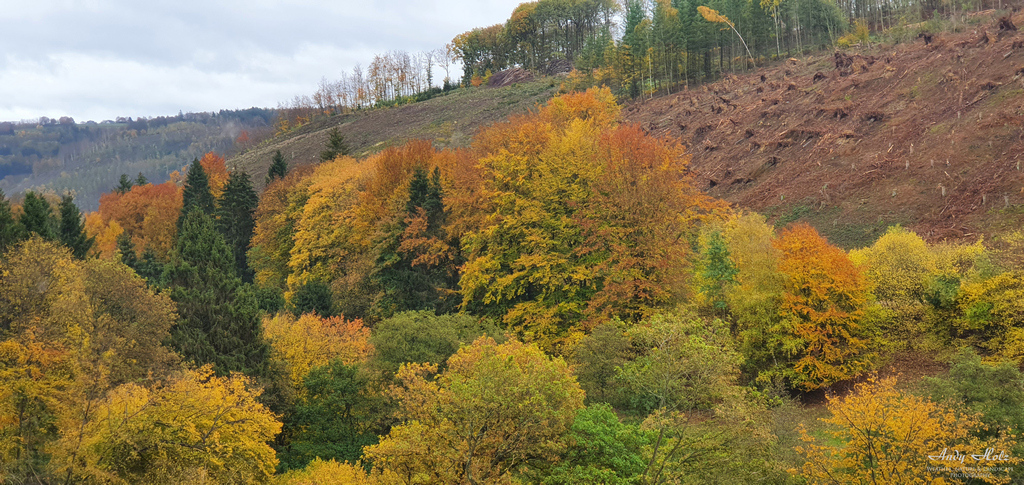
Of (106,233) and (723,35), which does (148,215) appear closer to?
(106,233)

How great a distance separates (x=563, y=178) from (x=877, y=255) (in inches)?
645

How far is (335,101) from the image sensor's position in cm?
16150

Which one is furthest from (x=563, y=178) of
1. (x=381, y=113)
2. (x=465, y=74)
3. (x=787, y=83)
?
(x=465, y=74)

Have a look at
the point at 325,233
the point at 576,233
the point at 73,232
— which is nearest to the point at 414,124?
the point at 325,233

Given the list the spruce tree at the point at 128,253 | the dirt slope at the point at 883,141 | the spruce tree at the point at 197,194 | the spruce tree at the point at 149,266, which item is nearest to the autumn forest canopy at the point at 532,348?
the dirt slope at the point at 883,141

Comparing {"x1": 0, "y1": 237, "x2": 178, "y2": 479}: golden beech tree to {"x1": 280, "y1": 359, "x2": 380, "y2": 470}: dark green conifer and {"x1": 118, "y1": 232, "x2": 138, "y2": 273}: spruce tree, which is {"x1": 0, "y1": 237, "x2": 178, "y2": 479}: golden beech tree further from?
{"x1": 118, "y1": 232, "x2": 138, "y2": 273}: spruce tree

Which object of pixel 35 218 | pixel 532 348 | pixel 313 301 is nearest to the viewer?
pixel 532 348

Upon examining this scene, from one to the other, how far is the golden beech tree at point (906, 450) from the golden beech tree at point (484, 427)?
7318 mm

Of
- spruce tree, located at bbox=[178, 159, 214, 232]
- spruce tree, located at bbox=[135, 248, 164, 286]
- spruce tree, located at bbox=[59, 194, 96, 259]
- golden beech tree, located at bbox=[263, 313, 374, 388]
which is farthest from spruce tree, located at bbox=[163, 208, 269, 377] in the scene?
spruce tree, located at bbox=[178, 159, 214, 232]

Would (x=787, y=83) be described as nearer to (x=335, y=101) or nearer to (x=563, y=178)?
(x=563, y=178)

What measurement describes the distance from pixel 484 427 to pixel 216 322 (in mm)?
21388

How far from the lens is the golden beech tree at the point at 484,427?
16.3 metres

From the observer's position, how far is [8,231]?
33.4 m

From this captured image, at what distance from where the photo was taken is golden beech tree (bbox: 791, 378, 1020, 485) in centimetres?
1683
